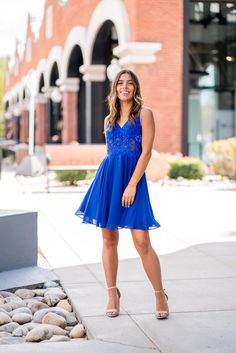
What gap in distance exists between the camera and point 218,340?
4.59 m

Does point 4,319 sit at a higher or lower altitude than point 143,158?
lower

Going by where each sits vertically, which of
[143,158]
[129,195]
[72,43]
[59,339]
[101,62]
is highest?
[72,43]

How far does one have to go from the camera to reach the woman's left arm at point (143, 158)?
16.5 feet

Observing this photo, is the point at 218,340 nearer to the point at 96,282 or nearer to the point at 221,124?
the point at 96,282

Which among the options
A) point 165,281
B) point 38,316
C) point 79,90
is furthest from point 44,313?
point 79,90

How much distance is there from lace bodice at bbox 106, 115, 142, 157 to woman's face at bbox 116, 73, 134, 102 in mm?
163

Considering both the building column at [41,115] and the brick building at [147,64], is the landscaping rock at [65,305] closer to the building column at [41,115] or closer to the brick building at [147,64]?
the brick building at [147,64]

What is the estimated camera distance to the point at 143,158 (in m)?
5.08

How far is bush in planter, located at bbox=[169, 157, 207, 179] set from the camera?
19.4 metres

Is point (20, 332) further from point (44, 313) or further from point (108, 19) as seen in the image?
point (108, 19)

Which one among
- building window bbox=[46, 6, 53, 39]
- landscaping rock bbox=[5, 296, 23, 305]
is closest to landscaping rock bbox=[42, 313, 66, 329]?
landscaping rock bbox=[5, 296, 23, 305]

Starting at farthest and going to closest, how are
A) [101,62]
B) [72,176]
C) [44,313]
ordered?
1. [101,62]
2. [72,176]
3. [44,313]

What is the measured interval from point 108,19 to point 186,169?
19.3 feet

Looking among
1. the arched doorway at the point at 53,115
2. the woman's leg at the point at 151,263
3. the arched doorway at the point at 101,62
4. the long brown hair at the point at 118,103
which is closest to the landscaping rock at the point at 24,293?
the woman's leg at the point at 151,263
